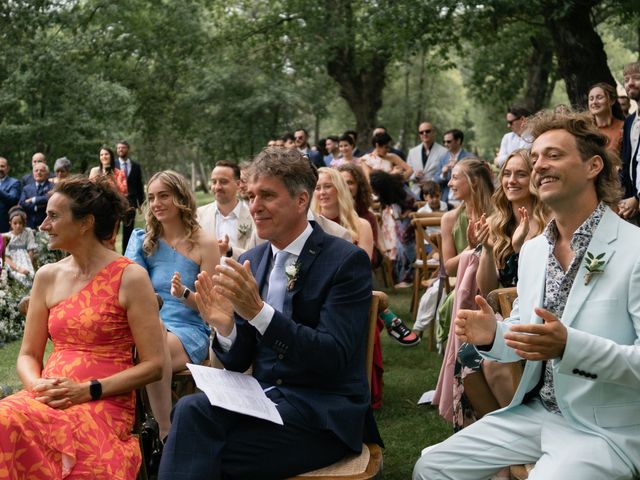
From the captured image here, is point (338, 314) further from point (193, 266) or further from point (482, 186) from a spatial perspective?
point (482, 186)

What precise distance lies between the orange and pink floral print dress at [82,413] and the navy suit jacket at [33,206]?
9.84 m

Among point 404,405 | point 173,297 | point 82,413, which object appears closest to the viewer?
point 82,413

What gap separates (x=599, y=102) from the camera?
8.19m

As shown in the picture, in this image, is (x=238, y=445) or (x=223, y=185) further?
(x=223, y=185)

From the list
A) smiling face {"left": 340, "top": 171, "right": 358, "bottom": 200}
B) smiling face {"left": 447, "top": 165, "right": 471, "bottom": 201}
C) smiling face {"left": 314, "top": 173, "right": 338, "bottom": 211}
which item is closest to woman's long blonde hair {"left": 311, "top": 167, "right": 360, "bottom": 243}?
smiling face {"left": 314, "top": 173, "right": 338, "bottom": 211}

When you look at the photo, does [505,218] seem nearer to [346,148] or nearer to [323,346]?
[323,346]

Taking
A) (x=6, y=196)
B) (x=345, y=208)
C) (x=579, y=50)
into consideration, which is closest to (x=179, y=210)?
(x=345, y=208)

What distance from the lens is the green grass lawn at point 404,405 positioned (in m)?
5.24

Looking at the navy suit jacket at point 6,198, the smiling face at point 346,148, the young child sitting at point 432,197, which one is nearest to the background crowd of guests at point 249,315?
the young child sitting at point 432,197

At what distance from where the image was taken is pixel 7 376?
763 cm

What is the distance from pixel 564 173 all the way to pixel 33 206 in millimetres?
11448

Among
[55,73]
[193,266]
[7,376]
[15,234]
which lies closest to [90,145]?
[55,73]

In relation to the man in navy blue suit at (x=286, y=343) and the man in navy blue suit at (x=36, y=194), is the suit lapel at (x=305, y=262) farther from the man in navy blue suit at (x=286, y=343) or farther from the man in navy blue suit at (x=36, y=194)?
the man in navy blue suit at (x=36, y=194)

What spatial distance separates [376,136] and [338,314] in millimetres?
9904
